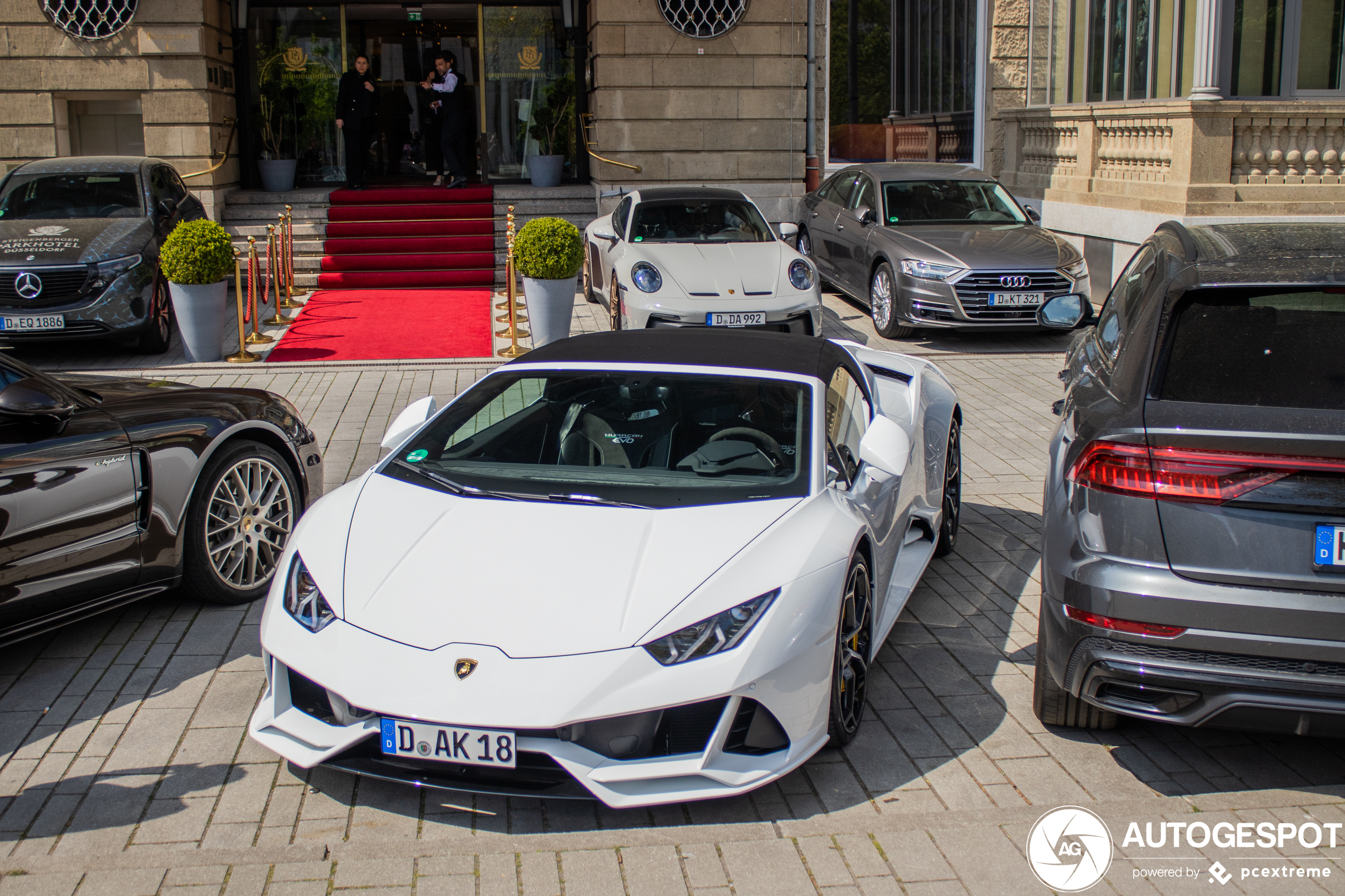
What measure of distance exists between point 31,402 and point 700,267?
737 centimetres

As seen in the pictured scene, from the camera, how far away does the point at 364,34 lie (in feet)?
65.2

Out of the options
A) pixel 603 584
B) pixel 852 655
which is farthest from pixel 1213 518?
pixel 603 584

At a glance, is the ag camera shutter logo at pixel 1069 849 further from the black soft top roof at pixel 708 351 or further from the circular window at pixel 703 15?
the circular window at pixel 703 15

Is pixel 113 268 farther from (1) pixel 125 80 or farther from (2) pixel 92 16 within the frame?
(2) pixel 92 16

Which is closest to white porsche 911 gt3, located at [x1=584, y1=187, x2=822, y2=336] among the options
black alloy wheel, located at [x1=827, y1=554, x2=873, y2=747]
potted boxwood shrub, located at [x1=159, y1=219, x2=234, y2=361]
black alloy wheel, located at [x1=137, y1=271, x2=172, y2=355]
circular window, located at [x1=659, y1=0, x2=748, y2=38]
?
potted boxwood shrub, located at [x1=159, y1=219, x2=234, y2=361]

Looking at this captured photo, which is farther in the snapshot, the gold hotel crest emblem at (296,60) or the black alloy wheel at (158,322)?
the gold hotel crest emblem at (296,60)

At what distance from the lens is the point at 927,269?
38.8ft

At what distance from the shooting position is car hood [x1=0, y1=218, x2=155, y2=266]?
425 inches

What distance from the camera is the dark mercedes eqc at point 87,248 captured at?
35.0ft

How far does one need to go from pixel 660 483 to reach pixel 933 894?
164 cm

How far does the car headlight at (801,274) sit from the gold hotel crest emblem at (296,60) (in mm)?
11579

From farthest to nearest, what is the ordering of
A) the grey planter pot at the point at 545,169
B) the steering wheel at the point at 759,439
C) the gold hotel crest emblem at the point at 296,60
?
the gold hotel crest emblem at the point at 296,60 < the grey planter pot at the point at 545,169 < the steering wheel at the point at 759,439

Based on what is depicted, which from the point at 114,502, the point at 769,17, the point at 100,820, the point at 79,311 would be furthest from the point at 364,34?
the point at 100,820

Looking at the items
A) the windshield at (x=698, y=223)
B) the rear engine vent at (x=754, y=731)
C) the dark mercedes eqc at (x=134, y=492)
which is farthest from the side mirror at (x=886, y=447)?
the windshield at (x=698, y=223)
